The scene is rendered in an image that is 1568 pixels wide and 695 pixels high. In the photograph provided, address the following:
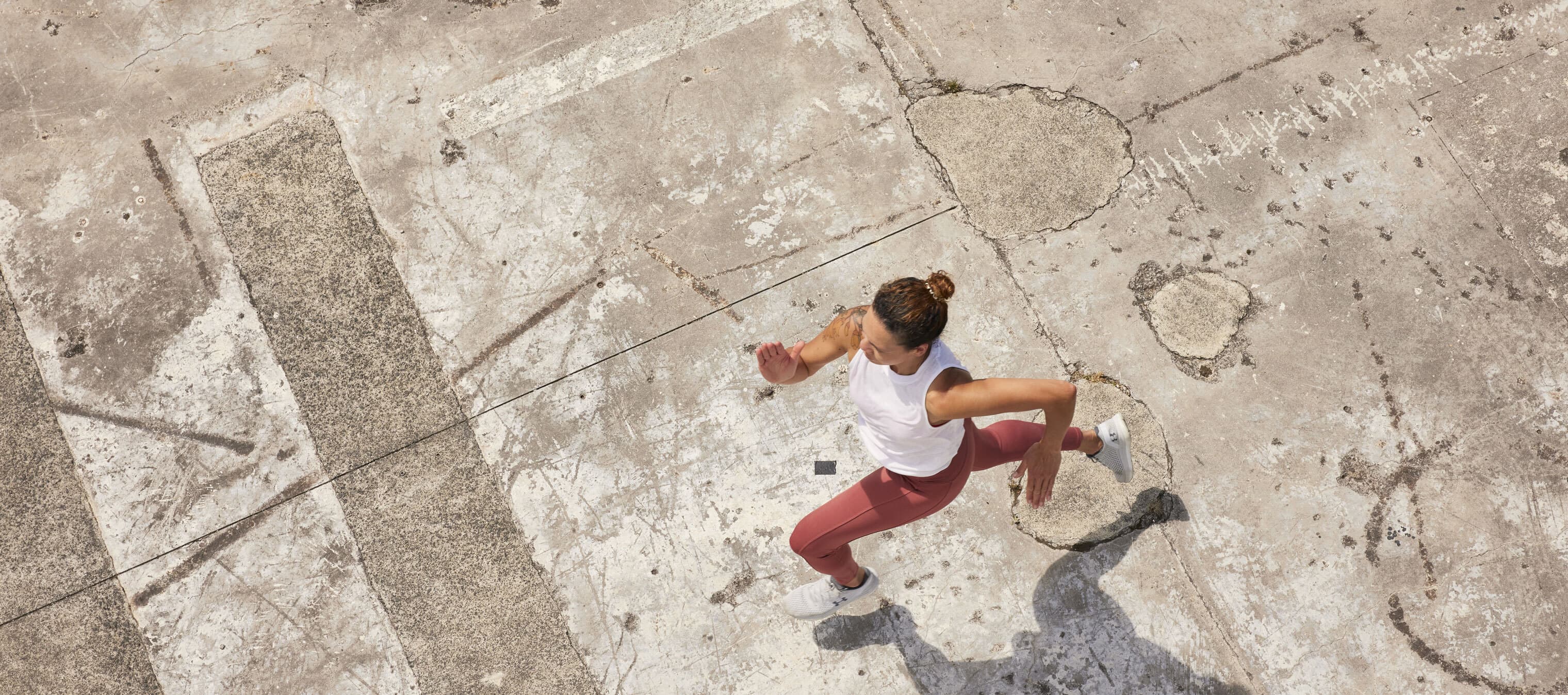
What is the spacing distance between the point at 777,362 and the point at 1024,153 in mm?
2059

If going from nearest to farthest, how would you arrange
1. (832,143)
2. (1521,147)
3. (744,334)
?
(744,334) → (1521,147) → (832,143)

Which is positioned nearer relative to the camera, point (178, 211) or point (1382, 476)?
point (1382, 476)

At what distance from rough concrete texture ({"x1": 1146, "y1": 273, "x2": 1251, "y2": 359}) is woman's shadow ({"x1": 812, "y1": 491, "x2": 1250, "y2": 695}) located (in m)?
0.71

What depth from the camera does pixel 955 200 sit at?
419 cm

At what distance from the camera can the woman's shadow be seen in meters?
3.71

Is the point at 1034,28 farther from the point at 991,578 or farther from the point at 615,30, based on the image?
the point at 991,578

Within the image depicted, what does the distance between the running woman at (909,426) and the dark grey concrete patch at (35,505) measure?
309 cm

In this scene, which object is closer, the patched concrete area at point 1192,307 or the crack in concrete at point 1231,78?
the patched concrete area at point 1192,307

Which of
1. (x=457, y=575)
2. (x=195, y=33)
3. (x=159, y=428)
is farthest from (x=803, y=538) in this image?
(x=195, y=33)

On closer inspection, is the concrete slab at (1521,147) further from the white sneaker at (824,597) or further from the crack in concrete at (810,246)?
the white sneaker at (824,597)

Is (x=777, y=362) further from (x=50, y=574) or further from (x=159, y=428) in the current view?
(x=50, y=574)

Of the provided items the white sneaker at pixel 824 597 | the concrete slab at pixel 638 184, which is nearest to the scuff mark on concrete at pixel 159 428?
the concrete slab at pixel 638 184

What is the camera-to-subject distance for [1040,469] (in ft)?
9.70

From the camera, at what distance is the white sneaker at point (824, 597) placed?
139 inches
